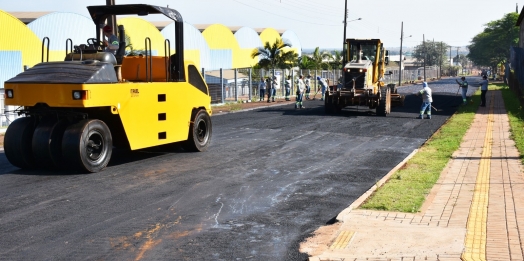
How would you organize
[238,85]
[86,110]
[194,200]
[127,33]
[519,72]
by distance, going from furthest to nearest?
[127,33]
[238,85]
[519,72]
[86,110]
[194,200]

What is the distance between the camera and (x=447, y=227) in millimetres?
8156

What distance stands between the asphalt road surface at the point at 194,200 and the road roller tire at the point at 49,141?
0.25 meters

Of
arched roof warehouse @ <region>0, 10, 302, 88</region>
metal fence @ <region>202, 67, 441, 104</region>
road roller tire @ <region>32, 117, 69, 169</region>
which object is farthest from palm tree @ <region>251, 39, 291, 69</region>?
road roller tire @ <region>32, 117, 69, 169</region>

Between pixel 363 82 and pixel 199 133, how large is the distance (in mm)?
13432

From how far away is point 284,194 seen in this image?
34.9ft

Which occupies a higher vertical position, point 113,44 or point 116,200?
point 113,44

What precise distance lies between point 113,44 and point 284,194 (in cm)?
531

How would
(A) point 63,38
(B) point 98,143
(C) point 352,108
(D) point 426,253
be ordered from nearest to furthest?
1. (D) point 426,253
2. (B) point 98,143
3. (C) point 352,108
4. (A) point 63,38

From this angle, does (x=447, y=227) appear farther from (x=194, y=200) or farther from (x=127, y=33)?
(x=127, y=33)

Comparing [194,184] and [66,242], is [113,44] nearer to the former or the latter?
[194,184]

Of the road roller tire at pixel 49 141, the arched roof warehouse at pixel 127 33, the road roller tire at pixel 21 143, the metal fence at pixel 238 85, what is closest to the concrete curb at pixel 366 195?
the road roller tire at pixel 49 141

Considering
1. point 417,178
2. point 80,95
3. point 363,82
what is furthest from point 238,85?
point 417,178

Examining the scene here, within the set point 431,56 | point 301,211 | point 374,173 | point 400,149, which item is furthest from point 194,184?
point 431,56

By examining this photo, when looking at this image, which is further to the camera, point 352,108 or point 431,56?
point 431,56
